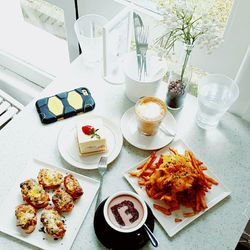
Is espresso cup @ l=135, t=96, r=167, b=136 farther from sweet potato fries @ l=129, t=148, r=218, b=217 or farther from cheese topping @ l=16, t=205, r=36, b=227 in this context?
cheese topping @ l=16, t=205, r=36, b=227

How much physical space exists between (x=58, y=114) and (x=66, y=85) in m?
0.14

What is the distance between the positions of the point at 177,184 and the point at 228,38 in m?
0.48

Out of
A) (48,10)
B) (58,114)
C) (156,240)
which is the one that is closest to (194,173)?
(156,240)

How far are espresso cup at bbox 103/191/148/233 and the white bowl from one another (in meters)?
0.34

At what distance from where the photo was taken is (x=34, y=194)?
85cm

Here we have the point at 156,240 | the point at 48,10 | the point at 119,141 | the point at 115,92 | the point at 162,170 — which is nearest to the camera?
the point at 156,240

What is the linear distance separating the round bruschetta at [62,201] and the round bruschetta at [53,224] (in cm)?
2

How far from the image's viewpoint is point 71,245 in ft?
2.67

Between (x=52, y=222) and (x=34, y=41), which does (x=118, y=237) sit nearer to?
(x=52, y=222)

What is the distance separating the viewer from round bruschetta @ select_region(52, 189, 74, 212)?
847mm

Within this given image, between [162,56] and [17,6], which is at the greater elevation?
[162,56]

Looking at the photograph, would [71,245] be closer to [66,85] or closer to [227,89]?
[66,85]

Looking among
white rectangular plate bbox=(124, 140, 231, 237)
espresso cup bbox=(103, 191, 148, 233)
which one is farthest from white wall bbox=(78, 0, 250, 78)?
espresso cup bbox=(103, 191, 148, 233)

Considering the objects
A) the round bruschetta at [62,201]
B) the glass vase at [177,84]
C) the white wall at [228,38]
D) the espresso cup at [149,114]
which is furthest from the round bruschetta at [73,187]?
the white wall at [228,38]
